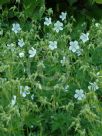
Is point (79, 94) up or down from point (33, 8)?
down

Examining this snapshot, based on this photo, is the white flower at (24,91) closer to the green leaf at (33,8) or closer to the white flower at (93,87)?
the white flower at (93,87)

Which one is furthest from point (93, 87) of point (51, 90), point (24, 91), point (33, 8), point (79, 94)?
point (33, 8)

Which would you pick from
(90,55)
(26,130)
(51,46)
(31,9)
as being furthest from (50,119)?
(31,9)

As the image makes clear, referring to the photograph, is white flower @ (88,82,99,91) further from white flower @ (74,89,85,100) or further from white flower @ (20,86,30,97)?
white flower @ (20,86,30,97)

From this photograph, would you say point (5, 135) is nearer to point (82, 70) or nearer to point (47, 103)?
point (47, 103)

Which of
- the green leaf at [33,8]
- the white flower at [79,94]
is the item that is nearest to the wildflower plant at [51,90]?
the white flower at [79,94]

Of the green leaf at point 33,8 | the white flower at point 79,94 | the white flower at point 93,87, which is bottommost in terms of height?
the white flower at point 79,94

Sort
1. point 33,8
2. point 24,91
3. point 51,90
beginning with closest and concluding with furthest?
point 24,91, point 51,90, point 33,8

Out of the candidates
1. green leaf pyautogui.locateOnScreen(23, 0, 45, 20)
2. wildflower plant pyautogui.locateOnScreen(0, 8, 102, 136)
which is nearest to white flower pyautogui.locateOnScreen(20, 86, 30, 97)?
wildflower plant pyautogui.locateOnScreen(0, 8, 102, 136)

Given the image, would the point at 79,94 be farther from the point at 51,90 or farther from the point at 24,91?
the point at 24,91
